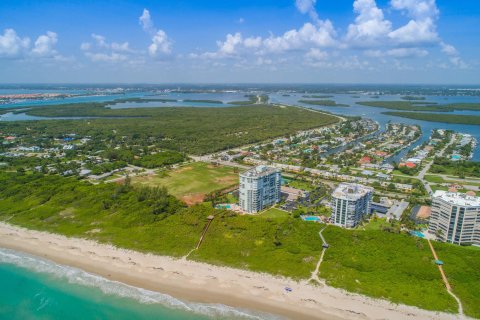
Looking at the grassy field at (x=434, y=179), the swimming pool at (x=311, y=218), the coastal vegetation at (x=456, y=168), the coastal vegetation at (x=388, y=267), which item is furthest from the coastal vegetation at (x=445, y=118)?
the coastal vegetation at (x=388, y=267)

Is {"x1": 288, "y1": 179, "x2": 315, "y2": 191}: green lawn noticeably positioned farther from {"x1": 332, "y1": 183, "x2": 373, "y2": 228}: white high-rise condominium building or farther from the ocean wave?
the ocean wave

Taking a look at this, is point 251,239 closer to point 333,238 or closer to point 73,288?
point 333,238

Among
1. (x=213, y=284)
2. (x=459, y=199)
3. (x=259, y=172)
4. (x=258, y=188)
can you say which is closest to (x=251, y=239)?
(x=213, y=284)

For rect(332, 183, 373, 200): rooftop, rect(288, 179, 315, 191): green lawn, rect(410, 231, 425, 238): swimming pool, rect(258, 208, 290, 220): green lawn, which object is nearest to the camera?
rect(410, 231, 425, 238): swimming pool

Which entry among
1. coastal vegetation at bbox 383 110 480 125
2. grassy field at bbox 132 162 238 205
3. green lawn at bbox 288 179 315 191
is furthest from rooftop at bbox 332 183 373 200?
coastal vegetation at bbox 383 110 480 125

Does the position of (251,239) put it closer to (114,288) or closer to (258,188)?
(258,188)
